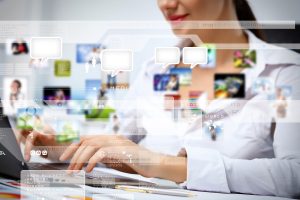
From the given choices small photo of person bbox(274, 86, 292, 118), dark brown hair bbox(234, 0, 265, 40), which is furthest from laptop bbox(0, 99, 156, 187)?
dark brown hair bbox(234, 0, 265, 40)

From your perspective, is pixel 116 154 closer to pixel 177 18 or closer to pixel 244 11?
pixel 177 18

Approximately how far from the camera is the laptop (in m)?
1.75

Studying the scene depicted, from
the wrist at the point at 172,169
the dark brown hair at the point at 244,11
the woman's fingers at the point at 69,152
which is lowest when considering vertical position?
the wrist at the point at 172,169

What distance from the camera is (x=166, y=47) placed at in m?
1.75

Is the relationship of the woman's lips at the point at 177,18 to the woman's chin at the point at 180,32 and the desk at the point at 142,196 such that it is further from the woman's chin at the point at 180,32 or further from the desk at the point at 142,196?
the desk at the point at 142,196

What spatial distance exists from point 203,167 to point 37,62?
77cm

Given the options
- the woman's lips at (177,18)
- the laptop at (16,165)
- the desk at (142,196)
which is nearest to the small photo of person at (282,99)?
the desk at (142,196)

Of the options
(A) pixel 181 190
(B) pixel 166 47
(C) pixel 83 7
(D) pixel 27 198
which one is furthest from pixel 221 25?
(D) pixel 27 198

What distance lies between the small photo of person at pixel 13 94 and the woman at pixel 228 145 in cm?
30

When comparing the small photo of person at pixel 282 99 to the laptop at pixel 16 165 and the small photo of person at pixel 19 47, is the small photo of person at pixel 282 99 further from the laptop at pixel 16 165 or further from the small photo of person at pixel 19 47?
the small photo of person at pixel 19 47

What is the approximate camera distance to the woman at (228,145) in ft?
5.67

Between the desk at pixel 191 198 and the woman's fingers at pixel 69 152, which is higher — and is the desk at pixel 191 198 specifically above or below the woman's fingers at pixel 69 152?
below

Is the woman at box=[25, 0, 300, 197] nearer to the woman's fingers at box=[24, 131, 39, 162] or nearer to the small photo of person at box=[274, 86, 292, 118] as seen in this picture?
the small photo of person at box=[274, 86, 292, 118]

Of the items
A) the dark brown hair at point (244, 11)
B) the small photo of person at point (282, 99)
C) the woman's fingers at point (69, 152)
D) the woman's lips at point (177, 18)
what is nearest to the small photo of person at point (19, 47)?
the woman's fingers at point (69, 152)
